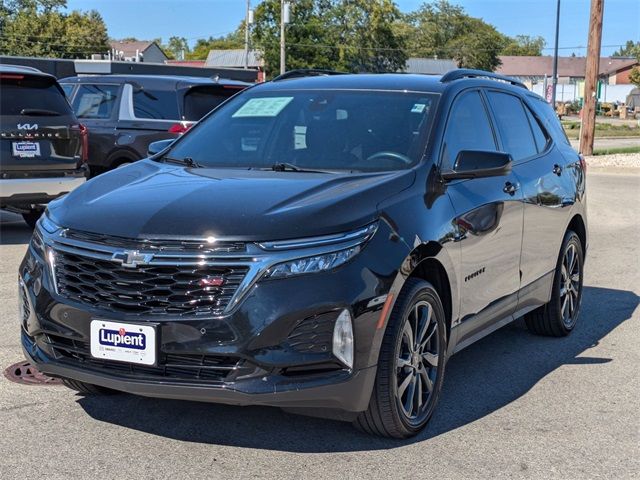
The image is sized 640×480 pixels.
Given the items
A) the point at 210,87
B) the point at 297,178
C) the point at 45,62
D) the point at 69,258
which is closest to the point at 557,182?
the point at 297,178

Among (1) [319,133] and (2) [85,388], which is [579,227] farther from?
(2) [85,388]

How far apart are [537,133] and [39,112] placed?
5838 millimetres

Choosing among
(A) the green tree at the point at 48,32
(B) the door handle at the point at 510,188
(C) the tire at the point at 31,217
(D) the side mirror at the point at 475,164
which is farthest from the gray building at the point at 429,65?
(D) the side mirror at the point at 475,164

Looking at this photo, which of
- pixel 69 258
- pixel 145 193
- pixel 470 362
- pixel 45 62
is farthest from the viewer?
pixel 45 62

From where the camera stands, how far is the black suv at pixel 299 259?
3.73 metres

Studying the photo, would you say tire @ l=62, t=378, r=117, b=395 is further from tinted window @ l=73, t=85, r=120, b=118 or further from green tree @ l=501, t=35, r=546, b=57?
green tree @ l=501, t=35, r=546, b=57

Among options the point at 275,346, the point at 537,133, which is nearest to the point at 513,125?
the point at 537,133

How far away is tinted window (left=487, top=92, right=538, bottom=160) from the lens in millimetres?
5789

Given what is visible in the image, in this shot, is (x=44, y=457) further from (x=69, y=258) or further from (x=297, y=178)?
(x=297, y=178)

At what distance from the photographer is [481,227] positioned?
16.3 feet

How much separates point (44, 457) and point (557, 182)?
400 centimetres

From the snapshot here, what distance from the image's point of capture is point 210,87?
1200 centimetres

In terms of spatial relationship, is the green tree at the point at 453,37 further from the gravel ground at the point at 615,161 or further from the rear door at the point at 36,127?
the rear door at the point at 36,127

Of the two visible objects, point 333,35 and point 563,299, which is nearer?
point 563,299
